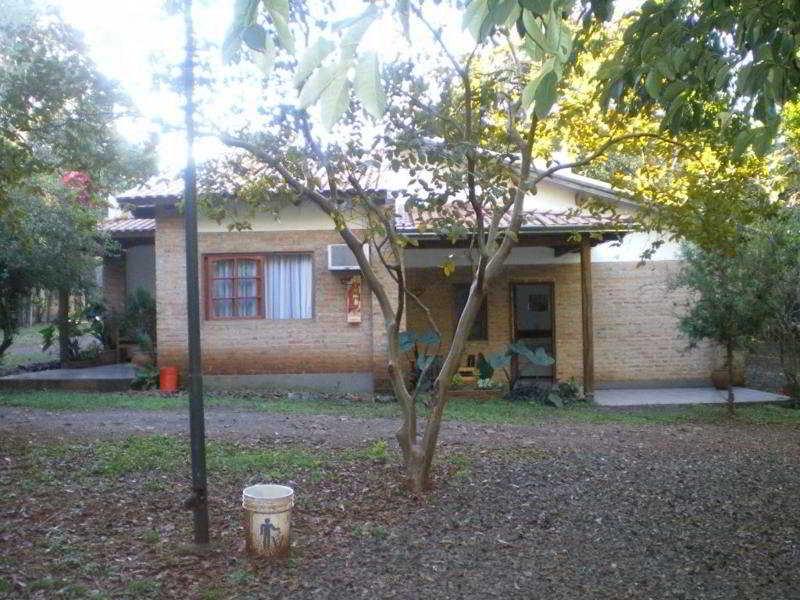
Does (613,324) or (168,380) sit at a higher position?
(613,324)

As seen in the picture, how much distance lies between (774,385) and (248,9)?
16.0m

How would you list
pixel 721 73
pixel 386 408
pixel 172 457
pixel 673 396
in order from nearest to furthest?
1. pixel 721 73
2. pixel 172 457
3. pixel 386 408
4. pixel 673 396

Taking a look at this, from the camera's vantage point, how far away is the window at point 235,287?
14.6 m

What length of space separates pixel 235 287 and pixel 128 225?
3.19 meters

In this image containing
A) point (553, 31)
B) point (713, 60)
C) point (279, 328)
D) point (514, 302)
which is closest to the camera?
point (553, 31)

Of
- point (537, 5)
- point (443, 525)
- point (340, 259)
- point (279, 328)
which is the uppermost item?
point (340, 259)

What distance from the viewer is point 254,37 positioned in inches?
89.5

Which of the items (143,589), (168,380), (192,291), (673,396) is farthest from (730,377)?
(143,589)

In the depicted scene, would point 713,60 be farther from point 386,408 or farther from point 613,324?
point 613,324

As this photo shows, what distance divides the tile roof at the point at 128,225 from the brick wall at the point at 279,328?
141 cm

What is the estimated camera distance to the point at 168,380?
47.5 ft

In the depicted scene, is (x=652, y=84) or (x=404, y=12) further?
(x=652, y=84)

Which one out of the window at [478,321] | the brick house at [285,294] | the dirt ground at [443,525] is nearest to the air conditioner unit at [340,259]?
the brick house at [285,294]

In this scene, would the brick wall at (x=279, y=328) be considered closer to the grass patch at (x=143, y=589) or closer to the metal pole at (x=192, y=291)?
the metal pole at (x=192, y=291)
